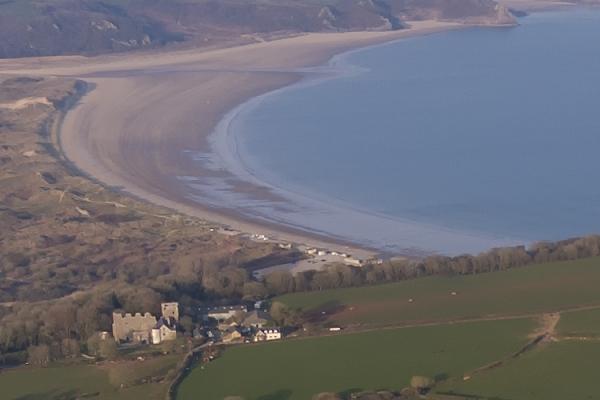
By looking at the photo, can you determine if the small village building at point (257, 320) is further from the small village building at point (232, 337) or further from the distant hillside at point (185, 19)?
the distant hillside at point (185, 19)

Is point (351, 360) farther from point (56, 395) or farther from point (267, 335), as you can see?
point (56, 395)

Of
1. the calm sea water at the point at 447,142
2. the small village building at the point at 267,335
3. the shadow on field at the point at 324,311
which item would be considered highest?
the small village building at the point at 267,335

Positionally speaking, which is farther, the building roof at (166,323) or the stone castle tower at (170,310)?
the stone castle tower at (170,310)

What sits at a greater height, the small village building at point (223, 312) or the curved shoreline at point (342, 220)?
the small village building at point (223, 312)

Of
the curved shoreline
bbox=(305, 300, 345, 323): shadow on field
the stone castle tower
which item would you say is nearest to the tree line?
the stone castle tower

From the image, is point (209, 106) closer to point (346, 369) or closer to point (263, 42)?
point (263, 42)

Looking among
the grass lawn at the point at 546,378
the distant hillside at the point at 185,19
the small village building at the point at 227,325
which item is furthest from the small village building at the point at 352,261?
the distant hillside at the point at 185,19

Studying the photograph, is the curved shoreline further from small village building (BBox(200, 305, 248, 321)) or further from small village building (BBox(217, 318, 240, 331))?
small village building (BBox(217, 318, 240, 331))
